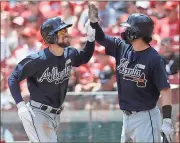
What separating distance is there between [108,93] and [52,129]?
162 cm

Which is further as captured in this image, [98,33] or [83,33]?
[83,33]

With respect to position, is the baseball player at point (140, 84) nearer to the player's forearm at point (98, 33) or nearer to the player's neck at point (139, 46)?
the player's neck at point (139, 46)

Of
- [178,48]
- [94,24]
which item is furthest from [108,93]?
[94,24]

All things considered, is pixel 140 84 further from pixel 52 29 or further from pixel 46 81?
pixel 52 29

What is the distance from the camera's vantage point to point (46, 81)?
532 centimetres

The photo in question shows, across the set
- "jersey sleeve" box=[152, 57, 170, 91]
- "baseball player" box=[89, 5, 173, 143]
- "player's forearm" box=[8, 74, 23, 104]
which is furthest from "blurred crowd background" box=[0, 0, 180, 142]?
"jersey sleeve" box=[152, 57, 170, 91]

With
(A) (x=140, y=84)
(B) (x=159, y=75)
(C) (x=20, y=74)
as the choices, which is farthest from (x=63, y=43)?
(B) (x=159, y=75)

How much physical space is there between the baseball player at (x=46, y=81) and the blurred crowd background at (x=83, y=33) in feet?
5.39

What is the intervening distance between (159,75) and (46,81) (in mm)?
1109

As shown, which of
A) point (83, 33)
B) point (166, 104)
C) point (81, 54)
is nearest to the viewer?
point (166, 104)

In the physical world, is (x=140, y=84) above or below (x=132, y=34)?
below

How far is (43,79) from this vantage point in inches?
209

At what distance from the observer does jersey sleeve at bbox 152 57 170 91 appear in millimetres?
4836

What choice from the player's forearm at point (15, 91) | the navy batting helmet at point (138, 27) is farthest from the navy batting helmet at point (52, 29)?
the navy batting helmet at point (138, 27)
